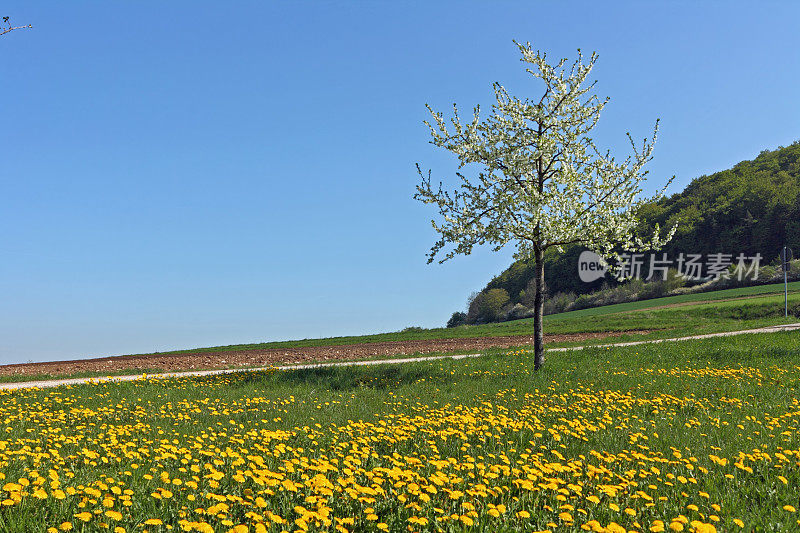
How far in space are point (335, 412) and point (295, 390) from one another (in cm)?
333

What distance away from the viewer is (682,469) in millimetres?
5855

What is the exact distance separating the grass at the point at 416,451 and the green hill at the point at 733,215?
51.0 meters

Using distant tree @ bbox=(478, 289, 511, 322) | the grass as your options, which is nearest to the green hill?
distant tree @ bbox=(478, 289, 511, 322)

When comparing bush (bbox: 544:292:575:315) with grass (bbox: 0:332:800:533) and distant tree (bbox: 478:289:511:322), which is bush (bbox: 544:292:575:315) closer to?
distant tree (bbox: 478:289:511:322)

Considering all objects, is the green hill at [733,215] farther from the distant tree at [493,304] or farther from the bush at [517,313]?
the bush at [517,313]

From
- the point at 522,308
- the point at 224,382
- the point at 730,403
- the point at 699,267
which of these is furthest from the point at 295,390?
the point at 699,267

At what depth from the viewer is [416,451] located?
6449 millimetres

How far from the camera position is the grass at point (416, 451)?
4.32 meters

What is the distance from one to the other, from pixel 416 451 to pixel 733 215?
82.9 meters

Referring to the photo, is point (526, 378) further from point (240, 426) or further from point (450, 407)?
point (240, 426)

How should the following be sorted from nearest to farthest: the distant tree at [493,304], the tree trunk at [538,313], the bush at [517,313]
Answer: the tree trunk at [538,313]
the bush at [517,313]
the distant tree at [493,304]

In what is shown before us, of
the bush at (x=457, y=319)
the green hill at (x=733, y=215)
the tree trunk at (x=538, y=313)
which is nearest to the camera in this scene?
the tree trunk at (x=538, y=313)

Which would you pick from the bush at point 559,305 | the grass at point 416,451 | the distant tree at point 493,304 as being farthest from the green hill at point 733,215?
the grass at point 416,451

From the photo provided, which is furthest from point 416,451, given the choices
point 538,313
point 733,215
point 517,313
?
point 733,215
